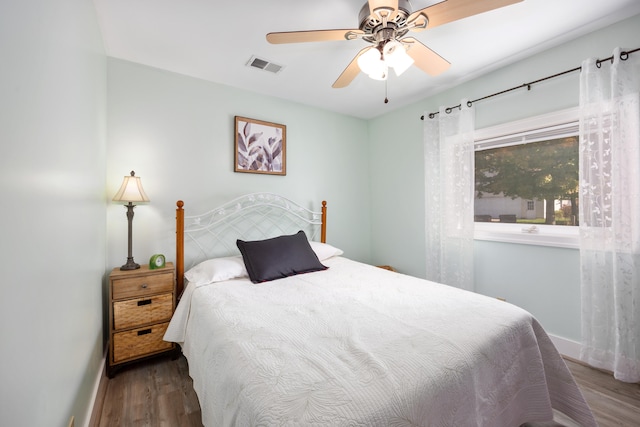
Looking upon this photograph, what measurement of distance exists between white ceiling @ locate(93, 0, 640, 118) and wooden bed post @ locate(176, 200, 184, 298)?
4.21 feet

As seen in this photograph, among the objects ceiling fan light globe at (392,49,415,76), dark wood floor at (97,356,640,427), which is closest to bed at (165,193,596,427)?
dark wood floor at (97,356,640,427)

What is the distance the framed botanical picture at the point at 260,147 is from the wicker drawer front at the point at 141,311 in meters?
1.43

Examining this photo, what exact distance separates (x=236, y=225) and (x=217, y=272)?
0.77 metres

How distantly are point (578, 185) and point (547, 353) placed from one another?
4.95 feet

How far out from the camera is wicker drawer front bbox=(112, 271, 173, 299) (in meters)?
2.03

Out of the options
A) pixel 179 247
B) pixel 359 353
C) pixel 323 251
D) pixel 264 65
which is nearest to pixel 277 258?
pixel 323 251

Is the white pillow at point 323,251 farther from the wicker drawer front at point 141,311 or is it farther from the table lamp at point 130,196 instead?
the table lamp at point 130,196

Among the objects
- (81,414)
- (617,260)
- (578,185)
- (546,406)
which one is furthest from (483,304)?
(81,414)

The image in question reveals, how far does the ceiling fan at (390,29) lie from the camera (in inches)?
55.6

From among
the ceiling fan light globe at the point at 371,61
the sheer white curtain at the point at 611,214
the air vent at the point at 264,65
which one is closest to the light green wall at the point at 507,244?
the sheer white curtain at the point at 611,214

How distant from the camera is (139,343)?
6.83 ft

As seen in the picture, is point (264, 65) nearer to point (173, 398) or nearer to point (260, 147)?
point (260, 147)

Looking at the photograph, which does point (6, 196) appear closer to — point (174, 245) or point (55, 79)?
Result: point (55, 79)

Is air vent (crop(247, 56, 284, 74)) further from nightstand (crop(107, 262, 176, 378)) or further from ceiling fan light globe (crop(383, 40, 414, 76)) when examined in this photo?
nightstand (crop(107, 262, 176, 378))
